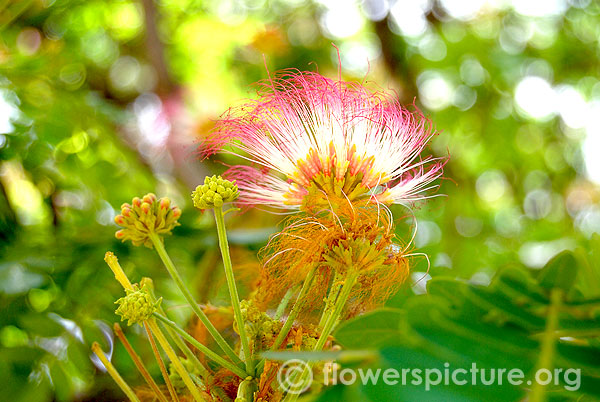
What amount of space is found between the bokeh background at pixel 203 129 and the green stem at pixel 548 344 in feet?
1.48

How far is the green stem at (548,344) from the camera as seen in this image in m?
0.53

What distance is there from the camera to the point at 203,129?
258cm

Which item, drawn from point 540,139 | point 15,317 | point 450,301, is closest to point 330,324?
point 450,301

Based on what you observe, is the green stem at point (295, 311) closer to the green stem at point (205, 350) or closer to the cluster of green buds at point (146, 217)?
the green stem at point (205, 350)

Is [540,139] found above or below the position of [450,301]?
above

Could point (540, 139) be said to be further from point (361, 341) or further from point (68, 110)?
point (361, 341)

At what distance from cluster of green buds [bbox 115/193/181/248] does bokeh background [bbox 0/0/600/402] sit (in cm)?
21

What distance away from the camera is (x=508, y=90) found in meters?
2.87

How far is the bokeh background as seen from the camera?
1.35m

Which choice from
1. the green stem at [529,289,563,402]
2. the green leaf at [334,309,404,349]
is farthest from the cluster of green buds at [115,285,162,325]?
the green stem at [529,289,563,402]

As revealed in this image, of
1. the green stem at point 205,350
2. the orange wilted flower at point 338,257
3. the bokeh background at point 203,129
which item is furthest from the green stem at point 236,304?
the bokeh background at point 203,129

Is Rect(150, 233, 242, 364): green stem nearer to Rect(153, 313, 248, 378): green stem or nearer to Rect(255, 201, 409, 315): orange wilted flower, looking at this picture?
Rect(153, 313, 248, 378): green stem

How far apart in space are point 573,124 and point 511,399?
3073 mm

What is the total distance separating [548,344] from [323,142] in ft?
1.67
